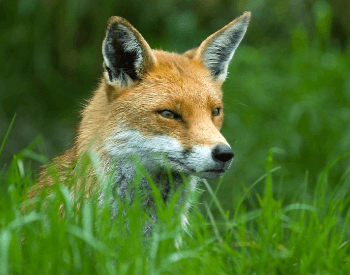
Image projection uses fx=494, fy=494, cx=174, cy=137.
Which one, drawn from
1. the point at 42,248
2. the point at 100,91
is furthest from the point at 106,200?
the point at 100,91

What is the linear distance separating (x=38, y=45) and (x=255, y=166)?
16.9 ft

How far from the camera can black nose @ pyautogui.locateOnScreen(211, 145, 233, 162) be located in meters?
3.92

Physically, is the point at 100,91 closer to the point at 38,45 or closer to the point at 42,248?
the point at 42,248

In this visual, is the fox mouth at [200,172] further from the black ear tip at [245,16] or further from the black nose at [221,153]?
the black ear tip at [245,16]

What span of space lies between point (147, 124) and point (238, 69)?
4.86 m

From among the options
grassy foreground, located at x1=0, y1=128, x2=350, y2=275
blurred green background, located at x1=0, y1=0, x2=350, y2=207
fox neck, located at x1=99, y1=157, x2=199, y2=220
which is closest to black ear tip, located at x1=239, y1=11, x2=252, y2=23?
fox neck, located at x1=99, y1=157, x2=199, y2=220

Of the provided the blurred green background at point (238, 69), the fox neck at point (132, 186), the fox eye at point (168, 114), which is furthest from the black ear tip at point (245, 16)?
the blurred green background at point (238, 69)

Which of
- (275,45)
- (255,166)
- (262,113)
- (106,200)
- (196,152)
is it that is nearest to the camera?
(106,200)

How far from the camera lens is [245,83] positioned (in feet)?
27.2

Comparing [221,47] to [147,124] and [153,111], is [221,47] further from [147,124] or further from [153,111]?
[147,124]

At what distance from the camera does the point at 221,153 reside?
3918mm

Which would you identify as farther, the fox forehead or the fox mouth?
the fox forehead

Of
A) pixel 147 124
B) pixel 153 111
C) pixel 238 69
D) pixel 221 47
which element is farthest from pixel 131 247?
pixel 238 69

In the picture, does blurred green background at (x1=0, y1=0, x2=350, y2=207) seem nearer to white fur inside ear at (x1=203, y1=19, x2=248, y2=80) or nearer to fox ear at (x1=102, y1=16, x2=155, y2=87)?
white fur inside ear at (x1=203, y1=19, x2=248, y2=80)
